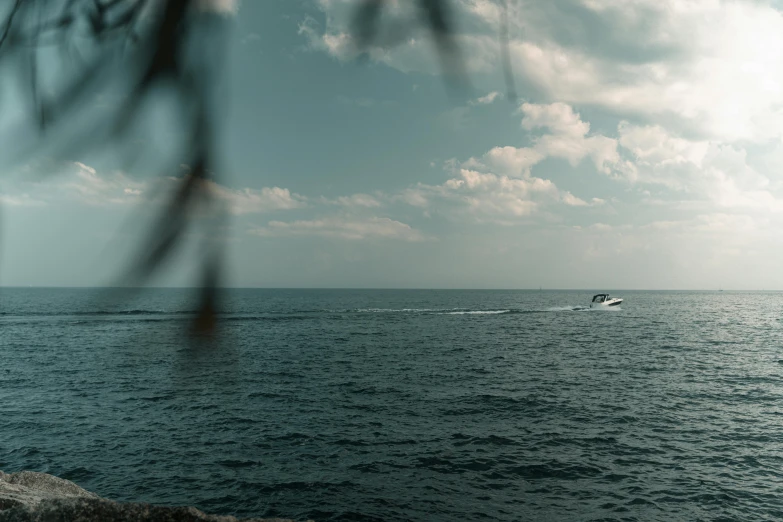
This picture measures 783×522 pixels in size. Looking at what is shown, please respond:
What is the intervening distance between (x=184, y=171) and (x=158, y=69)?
0.71 ft

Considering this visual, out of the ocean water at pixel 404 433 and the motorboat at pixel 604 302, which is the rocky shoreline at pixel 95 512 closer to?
the ocean water at pixel 404 433

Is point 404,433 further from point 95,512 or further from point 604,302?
Result: point 604,302

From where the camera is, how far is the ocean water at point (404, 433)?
1262cm

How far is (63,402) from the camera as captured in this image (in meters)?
23.3

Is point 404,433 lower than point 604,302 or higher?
lower

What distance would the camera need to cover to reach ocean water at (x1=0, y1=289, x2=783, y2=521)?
41.4ft

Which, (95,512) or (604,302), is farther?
(604,302)

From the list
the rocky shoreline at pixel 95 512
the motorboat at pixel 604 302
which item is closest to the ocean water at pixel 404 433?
the rocky shoreline at pixel 95 512

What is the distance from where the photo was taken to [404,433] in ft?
59.1

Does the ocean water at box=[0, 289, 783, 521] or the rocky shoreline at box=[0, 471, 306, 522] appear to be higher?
the rocky shoreline at box=[0, 471, 306, 522]

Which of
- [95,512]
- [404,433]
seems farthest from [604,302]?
[95,512]

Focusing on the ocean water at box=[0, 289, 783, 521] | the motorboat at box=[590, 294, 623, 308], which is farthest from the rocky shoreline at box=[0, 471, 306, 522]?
the motorboat at box=[590, 294, 623, 308]

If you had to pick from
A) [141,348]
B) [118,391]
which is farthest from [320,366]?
[141,348]

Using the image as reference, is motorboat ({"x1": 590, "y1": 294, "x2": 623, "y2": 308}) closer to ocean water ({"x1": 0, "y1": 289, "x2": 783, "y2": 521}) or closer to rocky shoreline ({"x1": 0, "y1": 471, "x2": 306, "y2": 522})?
ocean water ({"x1": 0, "y1": 289, "x2": 783, "y2": 521})
